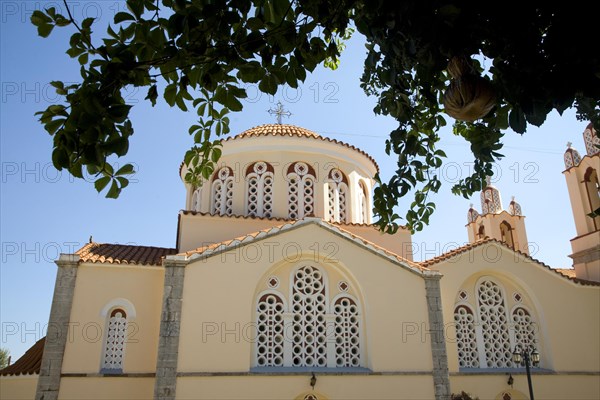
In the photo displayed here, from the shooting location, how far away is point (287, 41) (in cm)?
257

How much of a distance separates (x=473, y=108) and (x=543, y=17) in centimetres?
63

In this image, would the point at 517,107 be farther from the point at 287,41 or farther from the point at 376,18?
the point at 287,41

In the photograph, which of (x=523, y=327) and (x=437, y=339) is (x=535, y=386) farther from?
(x=437, y=339)

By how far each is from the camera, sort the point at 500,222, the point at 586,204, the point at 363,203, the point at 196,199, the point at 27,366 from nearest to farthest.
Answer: the point at 27,366 < the point at 196,199 < the point at 363,203 < the point at 586,204 < the point at 500,222

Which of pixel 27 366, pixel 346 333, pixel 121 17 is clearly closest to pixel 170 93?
pixel 121 17

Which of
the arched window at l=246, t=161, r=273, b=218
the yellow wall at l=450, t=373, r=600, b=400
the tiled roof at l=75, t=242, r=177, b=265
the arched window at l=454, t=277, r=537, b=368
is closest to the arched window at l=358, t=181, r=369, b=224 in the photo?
the arched window at l=246, t=161, r=273, b=218

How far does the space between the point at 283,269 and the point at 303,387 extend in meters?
2.49

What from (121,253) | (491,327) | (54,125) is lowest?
(54,125)

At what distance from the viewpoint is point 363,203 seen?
14.4 meters

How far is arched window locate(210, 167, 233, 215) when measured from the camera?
13.2 m

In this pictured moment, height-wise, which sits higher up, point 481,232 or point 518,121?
point 481,232

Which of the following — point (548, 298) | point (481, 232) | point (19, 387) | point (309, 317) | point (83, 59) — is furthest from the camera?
point (481, 232)

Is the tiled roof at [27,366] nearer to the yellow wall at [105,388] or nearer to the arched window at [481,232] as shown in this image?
the yellow wall at [105,388]

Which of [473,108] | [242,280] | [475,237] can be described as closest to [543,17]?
[473,108]
